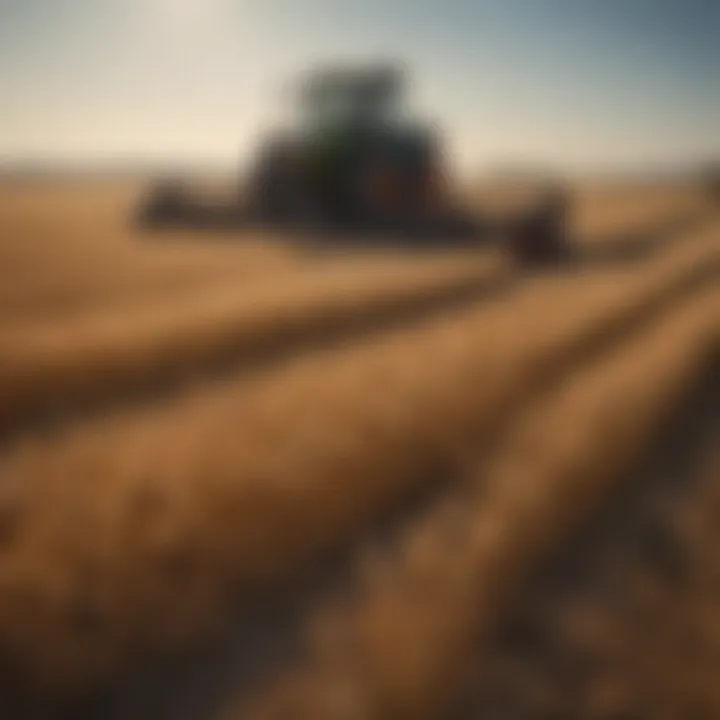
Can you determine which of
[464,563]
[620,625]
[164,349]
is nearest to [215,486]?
[464,563]

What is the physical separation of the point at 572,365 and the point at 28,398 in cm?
421

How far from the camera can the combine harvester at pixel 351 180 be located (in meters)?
15.8

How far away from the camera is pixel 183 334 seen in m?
6.07

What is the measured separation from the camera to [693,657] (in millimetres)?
2686

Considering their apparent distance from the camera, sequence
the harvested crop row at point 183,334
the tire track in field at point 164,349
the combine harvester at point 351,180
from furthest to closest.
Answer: the combine harvester at point 351,180
the harvested crop row at point 183,334
the tire track in field at point 164,349

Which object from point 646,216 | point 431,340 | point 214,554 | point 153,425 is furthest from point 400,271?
point 646,216

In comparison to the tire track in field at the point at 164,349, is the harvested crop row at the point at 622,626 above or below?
below

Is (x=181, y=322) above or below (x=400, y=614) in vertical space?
above

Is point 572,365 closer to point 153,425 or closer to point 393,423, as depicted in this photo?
point 393,423

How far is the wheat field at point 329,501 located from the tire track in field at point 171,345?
3 centimetres

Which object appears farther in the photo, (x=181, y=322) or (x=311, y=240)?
(x=311, y=240)

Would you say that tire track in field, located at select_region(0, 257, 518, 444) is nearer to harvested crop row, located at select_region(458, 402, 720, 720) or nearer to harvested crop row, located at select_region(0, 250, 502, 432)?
harvested crop row, located at select_region(0, 250, 502, 432)

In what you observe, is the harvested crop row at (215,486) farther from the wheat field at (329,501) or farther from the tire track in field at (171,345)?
the tire track in field at (171,345)

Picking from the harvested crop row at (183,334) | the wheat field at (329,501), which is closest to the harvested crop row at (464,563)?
the wheat field at (329,501)
